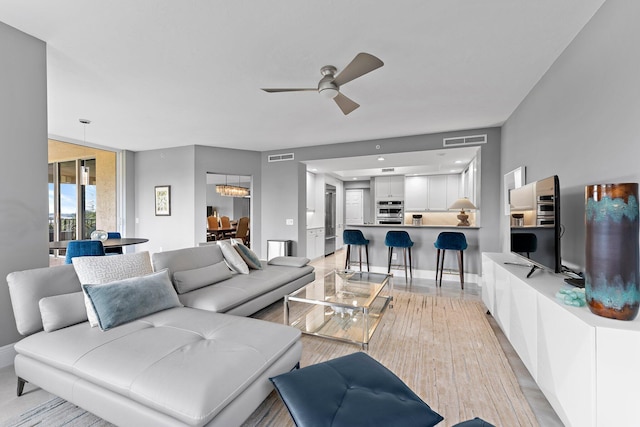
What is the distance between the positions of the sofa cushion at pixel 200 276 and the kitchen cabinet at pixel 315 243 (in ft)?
12.1

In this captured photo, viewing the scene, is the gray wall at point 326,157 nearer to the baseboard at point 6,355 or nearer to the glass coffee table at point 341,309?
the glass coffee table at point 341,309

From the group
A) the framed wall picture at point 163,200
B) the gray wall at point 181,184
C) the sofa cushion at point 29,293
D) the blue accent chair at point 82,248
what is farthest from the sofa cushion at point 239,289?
the framed wall picture at point 163,200

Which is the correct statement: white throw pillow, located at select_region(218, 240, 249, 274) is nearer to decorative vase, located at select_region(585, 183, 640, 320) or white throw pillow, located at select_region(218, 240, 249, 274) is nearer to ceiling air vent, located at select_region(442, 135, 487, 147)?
decorative vase, located at select_region(585, 183, 640, 320)

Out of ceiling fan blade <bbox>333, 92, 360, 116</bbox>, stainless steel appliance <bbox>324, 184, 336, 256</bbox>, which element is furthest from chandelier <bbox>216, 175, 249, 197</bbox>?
ceiling fan blade <bbox>333, 92, 360, 116</bbox>

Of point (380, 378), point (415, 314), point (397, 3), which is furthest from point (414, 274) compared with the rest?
point (397, 3)

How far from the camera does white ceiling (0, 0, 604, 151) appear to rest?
192 centimetres

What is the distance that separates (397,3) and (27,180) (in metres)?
3.18

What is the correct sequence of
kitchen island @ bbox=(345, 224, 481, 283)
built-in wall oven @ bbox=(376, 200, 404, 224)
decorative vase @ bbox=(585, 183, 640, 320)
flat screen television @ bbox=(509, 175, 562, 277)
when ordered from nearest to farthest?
decorative vase @ bbox=(585, 183, 640, 320), flat screen television @ bbox=(509, 175, 562, 277), kitchen island @ bbox=(345, 224, 481, 283), built-in wall oven @ bbox=(376, 200, 404, 224)

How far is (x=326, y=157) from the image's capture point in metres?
5.67

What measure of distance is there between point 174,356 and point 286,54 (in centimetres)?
245

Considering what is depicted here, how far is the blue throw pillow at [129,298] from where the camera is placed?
1.82 metres

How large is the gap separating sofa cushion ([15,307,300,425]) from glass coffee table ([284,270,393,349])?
0.76m

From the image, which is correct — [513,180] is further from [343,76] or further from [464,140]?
[343,76]

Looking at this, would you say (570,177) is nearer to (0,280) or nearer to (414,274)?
(414,274)
